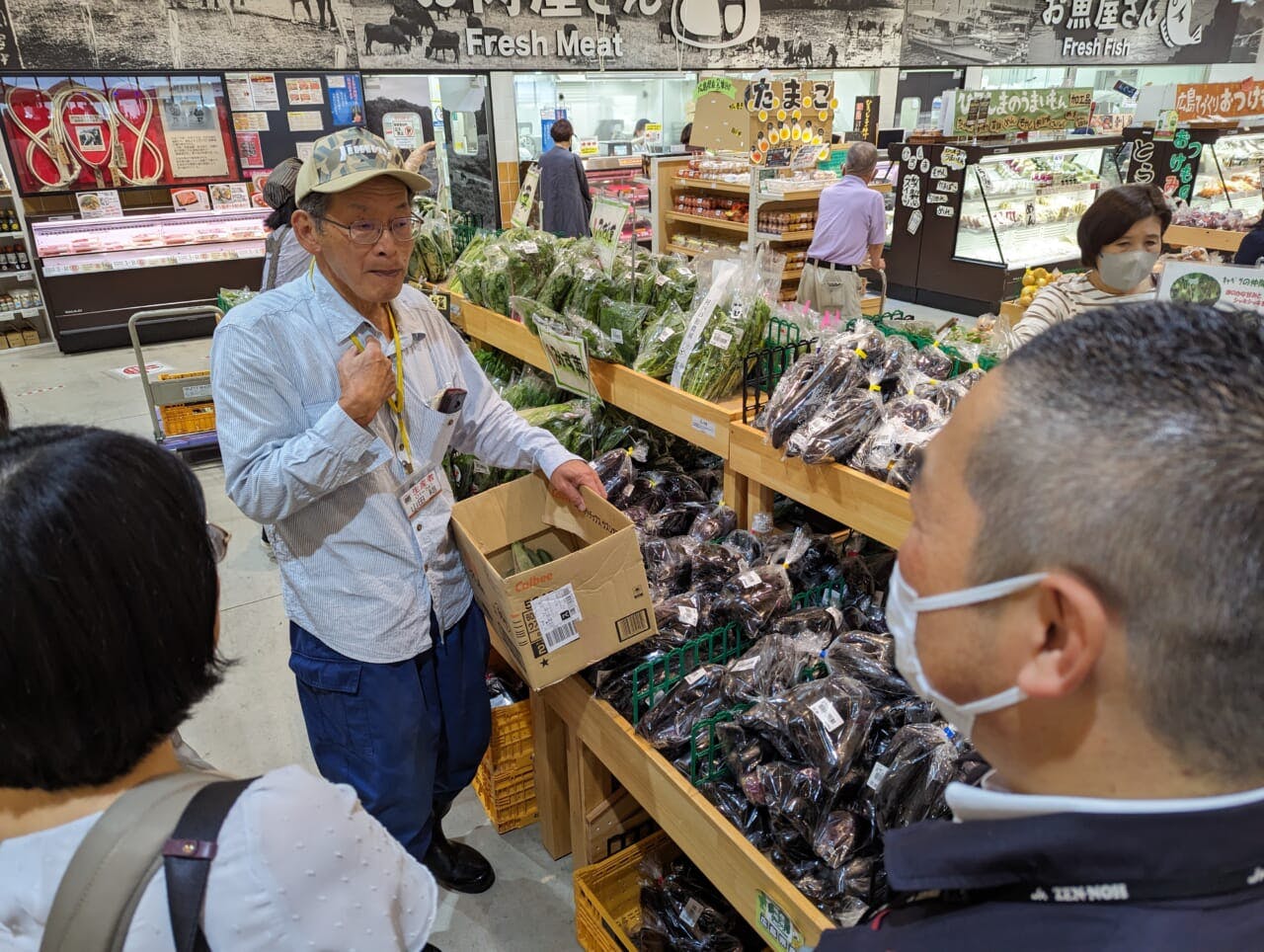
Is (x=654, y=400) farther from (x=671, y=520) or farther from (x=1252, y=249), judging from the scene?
(x=1252, y=249)

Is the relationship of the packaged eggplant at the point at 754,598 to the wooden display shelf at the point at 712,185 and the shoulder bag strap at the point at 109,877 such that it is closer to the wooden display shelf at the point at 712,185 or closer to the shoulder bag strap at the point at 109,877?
the shoulder bag strap at the point at 109,877

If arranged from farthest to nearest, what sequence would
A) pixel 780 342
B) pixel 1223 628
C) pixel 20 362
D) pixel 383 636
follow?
pixel 20 362 → pixel 780 342 → pixel 383 636 → pixel 1223 628

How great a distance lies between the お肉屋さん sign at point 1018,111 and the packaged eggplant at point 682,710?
8.37 meters

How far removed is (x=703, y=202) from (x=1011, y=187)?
3085mm

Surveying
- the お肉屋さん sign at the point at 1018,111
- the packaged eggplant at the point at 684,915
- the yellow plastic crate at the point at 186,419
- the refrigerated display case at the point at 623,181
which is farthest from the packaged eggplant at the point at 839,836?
the refrigerated display case at the point at 623,181

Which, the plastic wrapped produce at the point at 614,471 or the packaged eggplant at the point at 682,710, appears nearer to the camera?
the packaged eggplant at the point at 682,710

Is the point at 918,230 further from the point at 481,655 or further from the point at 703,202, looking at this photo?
the point at 481,655

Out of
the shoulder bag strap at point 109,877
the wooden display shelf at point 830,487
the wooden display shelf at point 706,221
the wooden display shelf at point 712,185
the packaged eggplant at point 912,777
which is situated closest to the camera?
the shoulder bag strap at point 109,877

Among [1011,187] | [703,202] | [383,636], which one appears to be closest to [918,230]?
[1011,187]

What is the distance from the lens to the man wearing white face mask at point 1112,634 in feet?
1.90

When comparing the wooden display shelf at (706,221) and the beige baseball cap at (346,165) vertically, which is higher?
the beige baseball cap at (346,165)

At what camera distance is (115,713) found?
822mm

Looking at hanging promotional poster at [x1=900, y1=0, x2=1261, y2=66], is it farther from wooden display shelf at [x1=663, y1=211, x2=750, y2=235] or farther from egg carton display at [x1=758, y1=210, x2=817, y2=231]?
egg carton display at [x1=758, y1=210, x2=817, y2=231]

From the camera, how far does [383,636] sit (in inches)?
75.4
